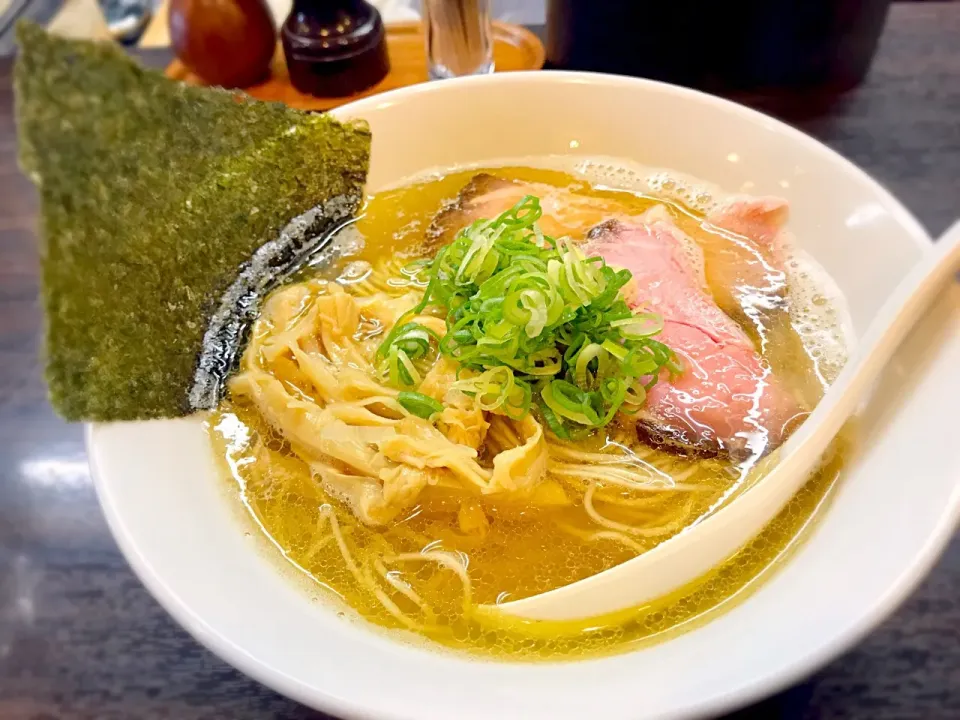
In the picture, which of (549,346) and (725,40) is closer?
(549,346)

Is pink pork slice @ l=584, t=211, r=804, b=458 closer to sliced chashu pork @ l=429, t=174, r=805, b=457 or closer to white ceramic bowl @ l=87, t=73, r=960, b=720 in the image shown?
sliced chashu pork @ l=429, t=174, r=805, b=457

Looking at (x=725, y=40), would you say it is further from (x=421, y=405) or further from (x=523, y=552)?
(x=523, y=552)

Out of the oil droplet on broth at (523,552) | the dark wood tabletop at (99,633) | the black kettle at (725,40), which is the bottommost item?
Answer: the dark wood tabletop at (99,633)

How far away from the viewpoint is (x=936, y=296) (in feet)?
3.39

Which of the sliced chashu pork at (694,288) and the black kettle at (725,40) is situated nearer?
the sliced chashu pork at (694,288)

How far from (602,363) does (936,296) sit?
0.50m

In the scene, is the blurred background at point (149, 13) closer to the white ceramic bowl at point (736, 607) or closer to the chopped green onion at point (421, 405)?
the white ceramic bowl at point (736, 607)

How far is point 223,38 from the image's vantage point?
6.31ft

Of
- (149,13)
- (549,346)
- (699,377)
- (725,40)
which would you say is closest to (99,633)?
(549,346)

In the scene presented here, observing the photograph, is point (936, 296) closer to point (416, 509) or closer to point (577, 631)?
point (577, 631)

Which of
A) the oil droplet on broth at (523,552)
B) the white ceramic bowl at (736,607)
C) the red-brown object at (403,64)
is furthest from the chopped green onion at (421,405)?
the red-brown object at (403,64)

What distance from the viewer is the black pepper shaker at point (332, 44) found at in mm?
1875

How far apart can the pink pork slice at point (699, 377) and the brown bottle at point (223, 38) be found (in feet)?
4.10

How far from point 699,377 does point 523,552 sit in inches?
17.1
